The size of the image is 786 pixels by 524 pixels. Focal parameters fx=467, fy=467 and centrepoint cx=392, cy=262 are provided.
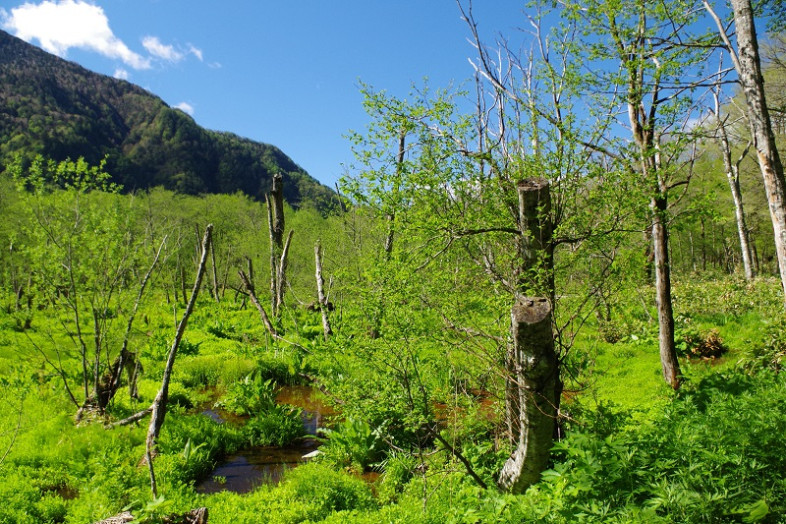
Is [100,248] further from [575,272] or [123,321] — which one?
[575,272]

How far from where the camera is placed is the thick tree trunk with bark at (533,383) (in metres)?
3.76

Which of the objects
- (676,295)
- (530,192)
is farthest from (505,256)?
(676,295)

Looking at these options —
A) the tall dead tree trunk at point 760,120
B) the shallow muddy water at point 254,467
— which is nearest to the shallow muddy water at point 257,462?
the shallow muddy water at point 254,467

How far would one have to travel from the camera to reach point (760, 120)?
465 centimetres

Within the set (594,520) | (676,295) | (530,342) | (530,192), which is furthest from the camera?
(676,295)

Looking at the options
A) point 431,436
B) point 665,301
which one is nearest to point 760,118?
point 665,301

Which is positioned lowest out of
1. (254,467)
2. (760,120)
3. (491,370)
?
(254,467)

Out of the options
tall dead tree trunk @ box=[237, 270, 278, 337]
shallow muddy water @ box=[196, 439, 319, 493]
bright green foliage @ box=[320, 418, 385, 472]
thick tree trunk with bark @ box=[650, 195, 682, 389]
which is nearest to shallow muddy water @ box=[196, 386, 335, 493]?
shallow muddy water @ box=[196, 439, 319, 493]

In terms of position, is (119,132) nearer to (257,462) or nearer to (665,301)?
(257,462)

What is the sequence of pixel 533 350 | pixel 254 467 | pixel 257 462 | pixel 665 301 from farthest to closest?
pixel 257 462, pixel 254 467, pixel 665 301, pixel 533 350

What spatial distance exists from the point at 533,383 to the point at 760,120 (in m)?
3.55

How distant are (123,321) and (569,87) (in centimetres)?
985

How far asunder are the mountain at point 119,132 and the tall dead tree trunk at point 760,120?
9985 cm

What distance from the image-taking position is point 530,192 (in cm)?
413
